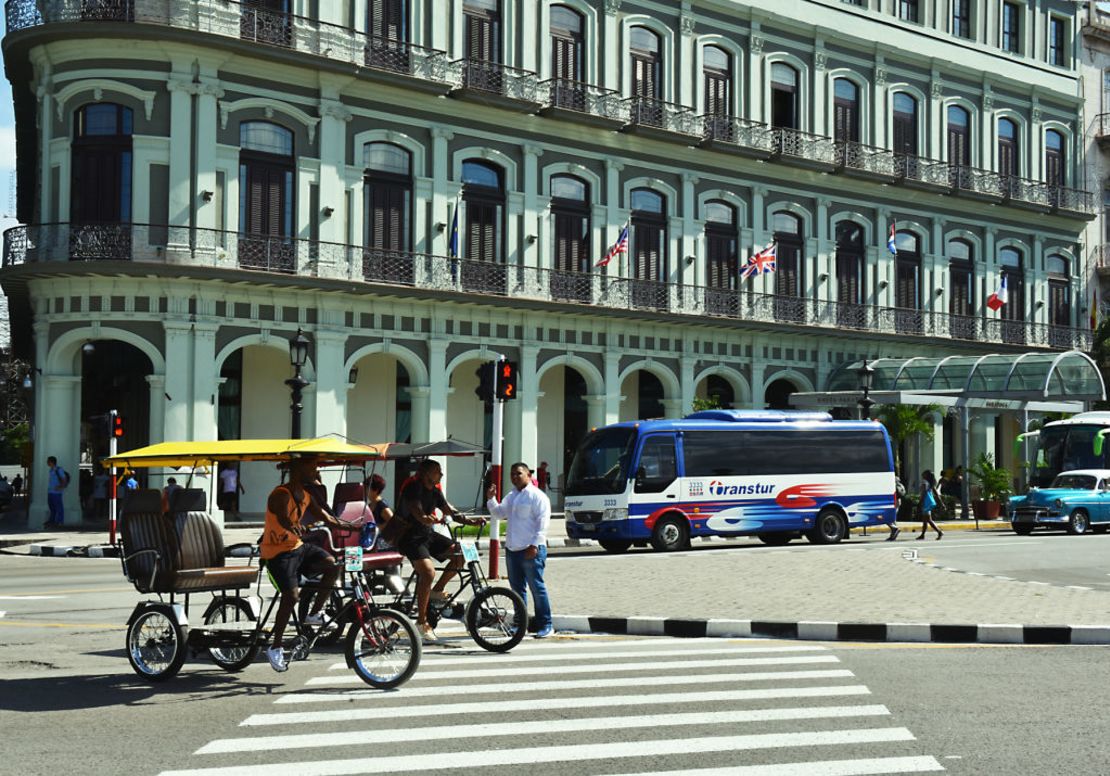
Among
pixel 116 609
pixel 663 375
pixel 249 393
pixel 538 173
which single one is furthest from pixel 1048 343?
pixel 116 609

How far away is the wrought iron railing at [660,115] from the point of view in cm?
3838

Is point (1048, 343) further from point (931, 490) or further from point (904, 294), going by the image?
point (931, 490)

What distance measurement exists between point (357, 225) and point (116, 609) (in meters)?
18.4

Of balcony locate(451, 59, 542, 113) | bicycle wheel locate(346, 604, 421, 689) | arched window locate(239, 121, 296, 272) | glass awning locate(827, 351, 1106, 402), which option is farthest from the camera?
glass awning locate(827, 351, 1106, 402)

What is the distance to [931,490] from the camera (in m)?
31.9

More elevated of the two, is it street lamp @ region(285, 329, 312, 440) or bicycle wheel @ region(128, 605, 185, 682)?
street lamp @ region(285, 329, 312, 440)

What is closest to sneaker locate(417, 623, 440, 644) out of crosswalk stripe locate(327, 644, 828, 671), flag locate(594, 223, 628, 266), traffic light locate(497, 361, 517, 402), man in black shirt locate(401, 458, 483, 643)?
man in black shirt locate(401, 458, 483, 643)

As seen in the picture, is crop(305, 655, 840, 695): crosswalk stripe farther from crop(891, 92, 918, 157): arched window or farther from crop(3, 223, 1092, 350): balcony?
crop(891, 92, 918, 157): arched window

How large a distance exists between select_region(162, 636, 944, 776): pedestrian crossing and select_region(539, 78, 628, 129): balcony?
1041 inches

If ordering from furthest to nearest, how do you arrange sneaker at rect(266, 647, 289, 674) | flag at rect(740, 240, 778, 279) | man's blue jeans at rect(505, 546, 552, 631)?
flag at rect(740, 240, 778, 279), man's blue jeans at rect(505, 546, 552, 631), sneaker at rect(266, 647, 289, 674)

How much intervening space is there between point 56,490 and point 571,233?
15.3 meters

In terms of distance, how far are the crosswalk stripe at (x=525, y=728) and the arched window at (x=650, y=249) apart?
29538 millimetres

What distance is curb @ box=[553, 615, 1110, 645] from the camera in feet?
44.0

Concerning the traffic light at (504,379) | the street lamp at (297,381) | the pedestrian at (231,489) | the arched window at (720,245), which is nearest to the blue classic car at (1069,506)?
the arched window at (720,245)
